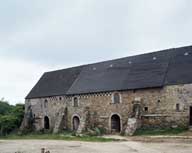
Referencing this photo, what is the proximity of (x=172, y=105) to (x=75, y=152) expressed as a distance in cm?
1205

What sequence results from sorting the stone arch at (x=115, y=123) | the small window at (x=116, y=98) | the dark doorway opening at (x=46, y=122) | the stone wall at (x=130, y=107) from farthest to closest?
the dark doorway opening at (x=46, y=122), the stone arch at (x=115, y=123), the small window at (x=116, y=98), the stone wall at (x=130, y=107)

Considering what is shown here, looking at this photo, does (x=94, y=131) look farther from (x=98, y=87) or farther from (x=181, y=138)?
(x=181, y=138)

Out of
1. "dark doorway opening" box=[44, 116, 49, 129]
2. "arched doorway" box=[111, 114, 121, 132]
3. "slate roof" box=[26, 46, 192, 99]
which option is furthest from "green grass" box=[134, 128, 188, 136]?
"dark doorway opening" box=[44, 116, 49, 129]

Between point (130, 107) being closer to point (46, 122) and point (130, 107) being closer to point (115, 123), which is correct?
point (115, 123)

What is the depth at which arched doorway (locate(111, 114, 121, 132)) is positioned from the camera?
30.6m

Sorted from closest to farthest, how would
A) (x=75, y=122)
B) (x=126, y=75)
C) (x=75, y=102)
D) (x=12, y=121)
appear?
(x=126, y=75) < (x=75, y=102) < (x=75, y=122) < (x=12, y=121)

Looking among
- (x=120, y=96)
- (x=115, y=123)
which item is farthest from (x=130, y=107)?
(x=115, y=123)

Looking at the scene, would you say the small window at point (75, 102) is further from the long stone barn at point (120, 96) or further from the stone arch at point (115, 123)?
the stone arch at point (115, 123)

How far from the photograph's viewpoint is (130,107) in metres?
29.3

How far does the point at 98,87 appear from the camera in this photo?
107ft

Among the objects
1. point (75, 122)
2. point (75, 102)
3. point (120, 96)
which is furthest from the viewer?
point (75, 122)

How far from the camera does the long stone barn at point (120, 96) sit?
26.6 m

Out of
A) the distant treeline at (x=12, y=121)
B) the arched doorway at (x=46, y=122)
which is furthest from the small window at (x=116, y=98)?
the distant treeline at (x=12, y=121)

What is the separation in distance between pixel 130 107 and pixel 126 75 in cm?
394
